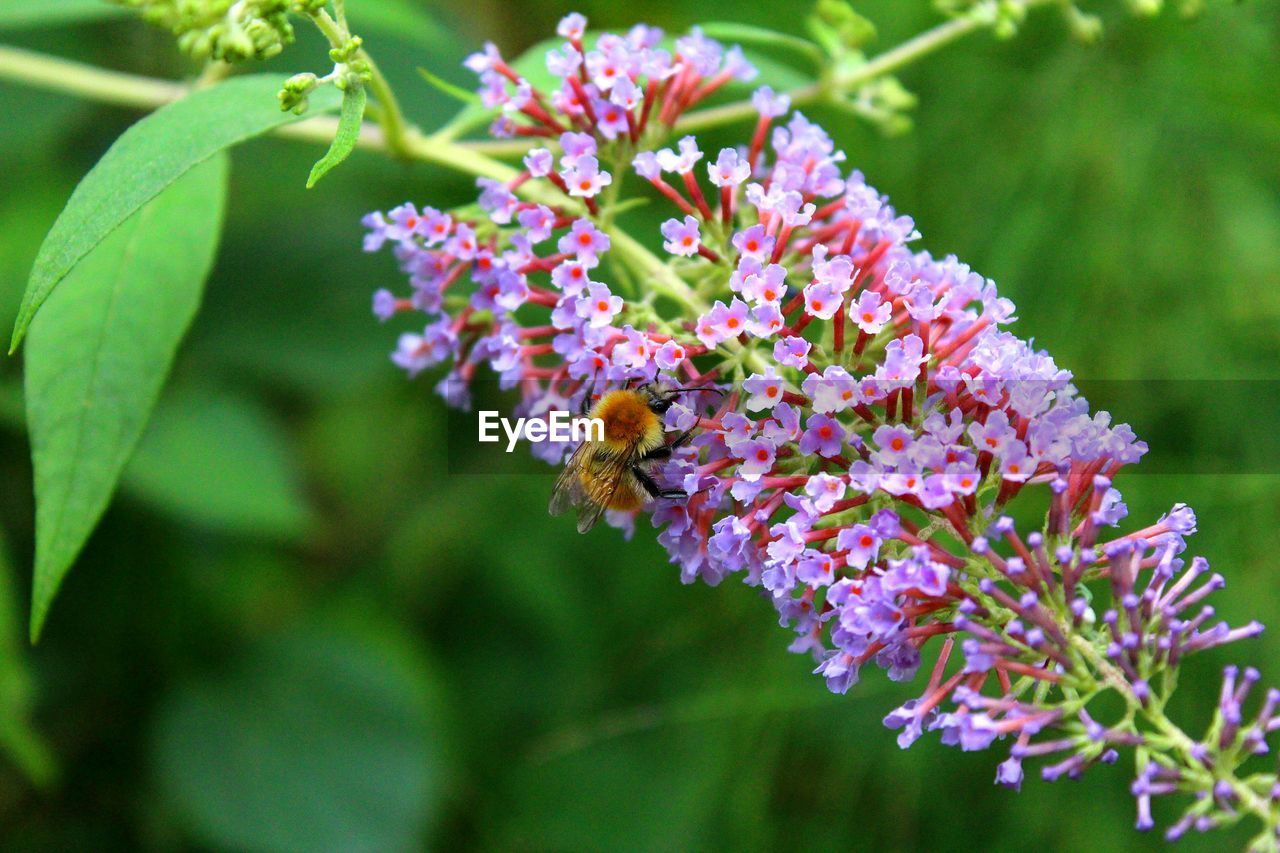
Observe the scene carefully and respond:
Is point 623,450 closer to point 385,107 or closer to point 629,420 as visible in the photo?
point 629,420

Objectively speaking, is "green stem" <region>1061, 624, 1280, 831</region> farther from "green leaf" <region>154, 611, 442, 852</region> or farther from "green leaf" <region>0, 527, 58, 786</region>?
"green leaf" <region>154, 611, 442, 852</region>

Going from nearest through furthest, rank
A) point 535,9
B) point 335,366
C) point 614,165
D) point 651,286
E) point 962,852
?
point 651,286 < point 614,165 < point 962,852 < point 335,366 < point 535,9

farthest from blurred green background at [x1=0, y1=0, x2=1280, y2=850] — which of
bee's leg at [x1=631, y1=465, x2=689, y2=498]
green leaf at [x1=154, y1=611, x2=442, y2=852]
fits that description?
Answer: bee's leg at [x1=631, y1=465, x2=689, y2=498]

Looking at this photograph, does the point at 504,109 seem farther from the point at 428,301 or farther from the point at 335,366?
the point at 335,366

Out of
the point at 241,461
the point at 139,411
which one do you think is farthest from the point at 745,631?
the point at 139,411

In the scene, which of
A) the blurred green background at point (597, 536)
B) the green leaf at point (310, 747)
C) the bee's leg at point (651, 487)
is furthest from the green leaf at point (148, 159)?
the green leaf at point (310, 747)

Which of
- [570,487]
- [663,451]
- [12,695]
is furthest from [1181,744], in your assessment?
[12,695]

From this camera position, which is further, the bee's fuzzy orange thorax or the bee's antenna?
the bee's fuzzy orange thorax
